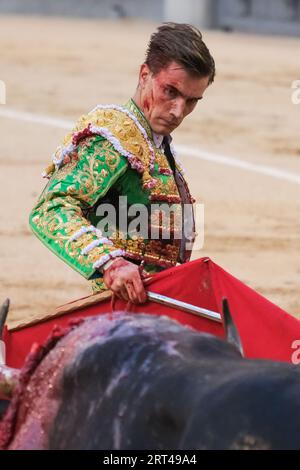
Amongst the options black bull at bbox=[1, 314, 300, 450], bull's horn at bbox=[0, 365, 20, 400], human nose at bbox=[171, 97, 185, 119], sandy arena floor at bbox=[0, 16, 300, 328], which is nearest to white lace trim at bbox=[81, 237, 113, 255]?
human nose at bbox=[171, 97, 185, 119]

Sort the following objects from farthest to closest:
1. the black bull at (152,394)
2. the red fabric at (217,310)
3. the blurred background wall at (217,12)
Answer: the blurred background wall at (217,12), the red fabric at (217,310), the black bull at (152,394)

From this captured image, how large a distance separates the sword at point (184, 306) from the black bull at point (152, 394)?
3.23 feet

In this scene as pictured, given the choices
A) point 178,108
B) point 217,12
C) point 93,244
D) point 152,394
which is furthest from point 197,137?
point 152,394

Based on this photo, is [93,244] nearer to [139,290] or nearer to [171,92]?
[139,290]

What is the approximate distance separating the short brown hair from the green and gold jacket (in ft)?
0.78

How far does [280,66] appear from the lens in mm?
14000

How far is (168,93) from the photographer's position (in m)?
3.75

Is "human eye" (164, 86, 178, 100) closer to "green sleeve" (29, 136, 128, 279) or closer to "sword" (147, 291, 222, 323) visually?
"green sleeve" (29, 136, 128, 279)

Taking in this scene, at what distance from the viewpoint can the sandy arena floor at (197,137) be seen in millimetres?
7672

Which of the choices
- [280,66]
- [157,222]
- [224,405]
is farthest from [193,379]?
[280,66]

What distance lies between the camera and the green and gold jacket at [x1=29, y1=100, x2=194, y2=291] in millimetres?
3662

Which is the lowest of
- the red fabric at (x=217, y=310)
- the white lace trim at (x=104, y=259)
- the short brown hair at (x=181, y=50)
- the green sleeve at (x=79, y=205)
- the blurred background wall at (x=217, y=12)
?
the blurred background wall at (x=217, y=12)

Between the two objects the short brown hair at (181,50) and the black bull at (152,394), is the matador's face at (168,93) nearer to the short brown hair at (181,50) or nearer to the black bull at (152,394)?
the short brown hair at (181,50)

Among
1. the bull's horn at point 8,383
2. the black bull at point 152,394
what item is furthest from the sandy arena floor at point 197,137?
the black bull at point 152,394
